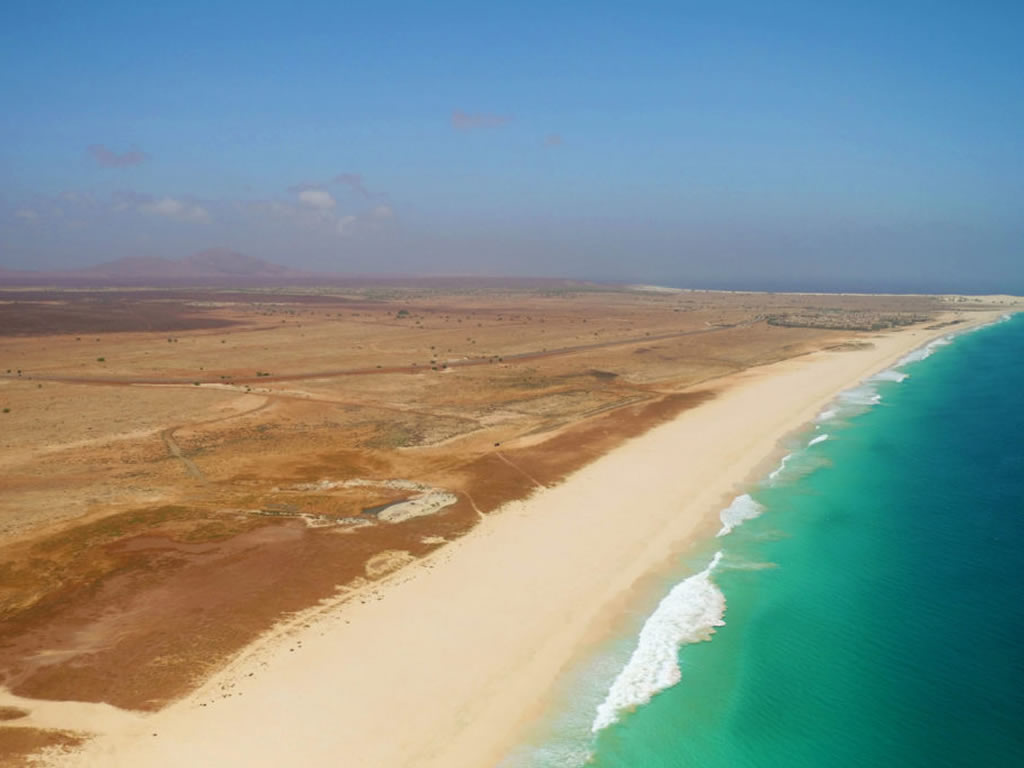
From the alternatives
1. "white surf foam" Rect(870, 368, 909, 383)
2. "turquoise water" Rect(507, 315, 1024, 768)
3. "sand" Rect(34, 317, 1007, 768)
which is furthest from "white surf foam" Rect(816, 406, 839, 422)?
"white surf foam" Rect(870, 368, 909, 383)

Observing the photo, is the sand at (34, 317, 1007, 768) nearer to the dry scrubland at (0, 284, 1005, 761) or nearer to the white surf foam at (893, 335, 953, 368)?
the dry scrubland at (0, 284, 1005, 761)

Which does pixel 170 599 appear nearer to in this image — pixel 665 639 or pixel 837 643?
pixel 665 639

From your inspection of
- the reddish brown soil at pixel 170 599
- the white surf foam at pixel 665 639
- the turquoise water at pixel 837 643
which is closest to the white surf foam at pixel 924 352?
the turquoise water at pixel 837 643

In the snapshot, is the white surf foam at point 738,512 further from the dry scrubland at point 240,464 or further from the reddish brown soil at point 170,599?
the reddish brown soil at point 170,599

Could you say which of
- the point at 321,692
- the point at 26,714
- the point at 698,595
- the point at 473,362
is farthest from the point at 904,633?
the point at 473,362

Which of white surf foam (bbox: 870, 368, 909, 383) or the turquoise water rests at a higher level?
white surf foam (bbox: 870, 368, 909, 383)

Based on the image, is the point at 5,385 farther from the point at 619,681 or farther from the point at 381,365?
the point at 619,681
